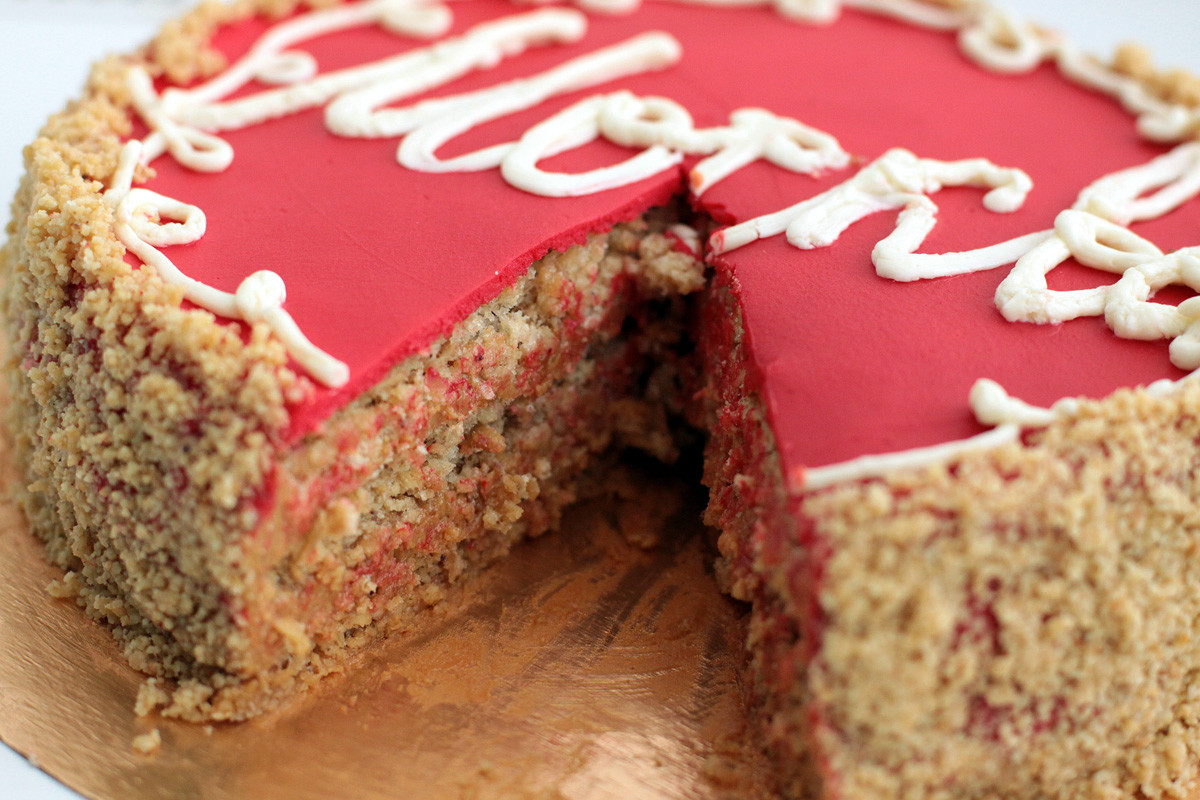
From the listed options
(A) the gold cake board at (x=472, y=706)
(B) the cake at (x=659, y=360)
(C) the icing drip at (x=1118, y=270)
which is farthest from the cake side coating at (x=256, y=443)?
(C) the icing drip at (x=1118, y=270)

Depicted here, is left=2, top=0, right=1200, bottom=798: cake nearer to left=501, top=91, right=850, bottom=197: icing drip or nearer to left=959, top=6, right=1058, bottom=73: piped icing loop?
left=501, top=91, right=850, bottom=197: icing drip

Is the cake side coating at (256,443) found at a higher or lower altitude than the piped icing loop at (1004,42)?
lower

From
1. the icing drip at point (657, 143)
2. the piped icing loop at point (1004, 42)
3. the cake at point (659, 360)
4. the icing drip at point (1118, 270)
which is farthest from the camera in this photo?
the piped icing loop at point (1004, 42)

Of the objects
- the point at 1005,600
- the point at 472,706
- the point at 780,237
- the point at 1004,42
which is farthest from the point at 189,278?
the point at 1004,42

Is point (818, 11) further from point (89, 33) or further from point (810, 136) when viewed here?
point (89, 33)

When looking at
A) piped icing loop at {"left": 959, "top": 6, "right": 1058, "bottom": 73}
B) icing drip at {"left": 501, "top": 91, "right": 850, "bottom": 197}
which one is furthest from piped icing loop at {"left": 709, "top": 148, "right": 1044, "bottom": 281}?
piped icing loop at {"left": 959, "top": 6, "right": 1058, "bottom": 73}

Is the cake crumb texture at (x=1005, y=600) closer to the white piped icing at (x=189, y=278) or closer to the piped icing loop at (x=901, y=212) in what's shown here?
the piped icing loop at (x=901, y=212)

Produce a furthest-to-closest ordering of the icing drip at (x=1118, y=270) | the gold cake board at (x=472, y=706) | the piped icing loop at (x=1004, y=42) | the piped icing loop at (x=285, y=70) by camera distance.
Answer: the piped icing loop at (x=1004, y=42), the piped icing loop at (x=285, y=70), the icing drip at (x=1118, y=270), the gold cake board at (x=472, y=706)
